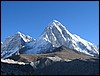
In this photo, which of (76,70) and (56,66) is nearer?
(76,70)

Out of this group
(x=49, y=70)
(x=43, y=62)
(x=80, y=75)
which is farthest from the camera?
(x=43, y=62)

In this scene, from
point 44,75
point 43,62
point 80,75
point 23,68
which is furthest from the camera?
point 23,68

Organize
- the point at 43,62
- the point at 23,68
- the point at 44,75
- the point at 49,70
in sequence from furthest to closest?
1. the point at 23,68
2. the point at 43,62
3. the point at 49,70
4. the point at 44,75

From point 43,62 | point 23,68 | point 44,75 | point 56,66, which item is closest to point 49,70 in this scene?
point 56,66

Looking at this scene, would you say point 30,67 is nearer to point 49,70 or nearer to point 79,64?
point 49,70

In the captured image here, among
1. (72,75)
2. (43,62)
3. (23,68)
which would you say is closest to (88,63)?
(72,75)

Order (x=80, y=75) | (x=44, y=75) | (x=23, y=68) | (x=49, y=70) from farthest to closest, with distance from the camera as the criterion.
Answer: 1. (x=23, y=68)
2. (x=49, y=70)
3. (x=44, y=75)
4. (x=80, y=75)

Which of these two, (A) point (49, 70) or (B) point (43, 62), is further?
(B) point (43, 62)

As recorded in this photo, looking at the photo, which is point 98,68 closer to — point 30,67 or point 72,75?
point 72,75
